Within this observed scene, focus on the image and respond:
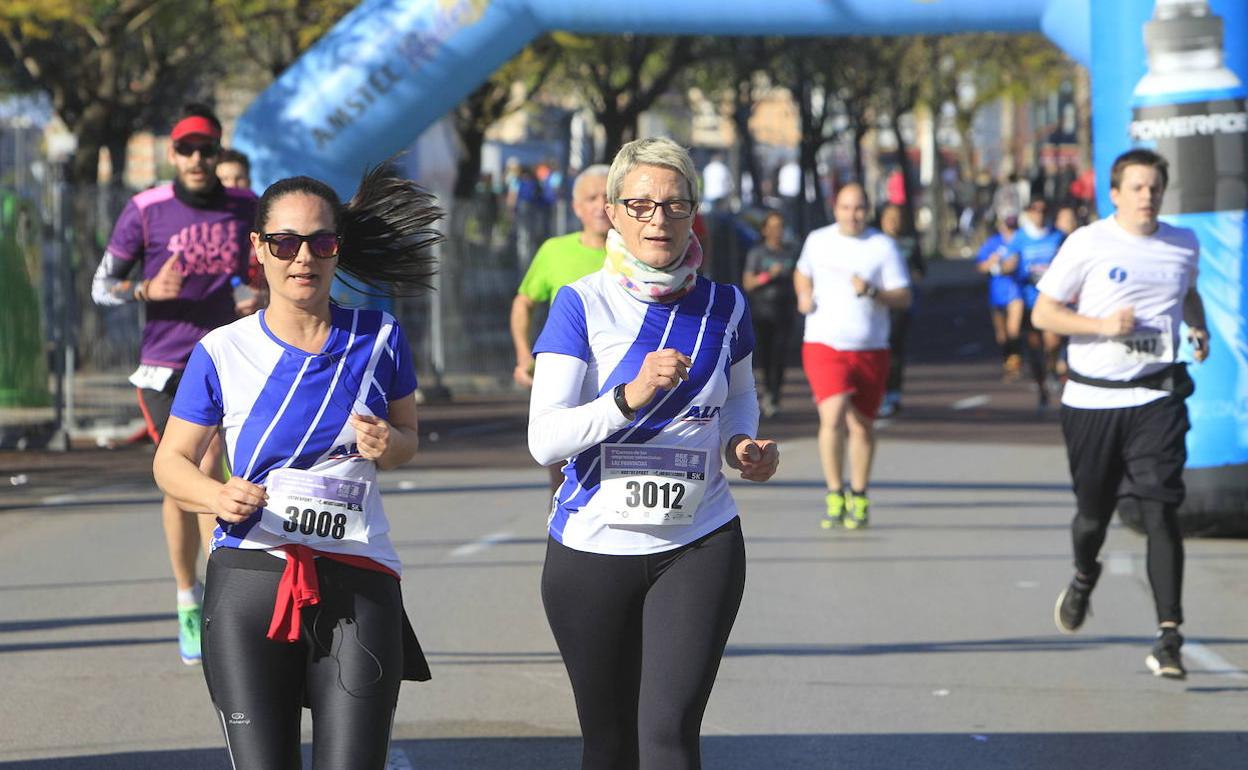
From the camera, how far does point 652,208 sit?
4375 millimetres

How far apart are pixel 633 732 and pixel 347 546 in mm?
764

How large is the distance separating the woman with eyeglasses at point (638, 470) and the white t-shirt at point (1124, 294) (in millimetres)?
3359

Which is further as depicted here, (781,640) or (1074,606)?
(781,640)

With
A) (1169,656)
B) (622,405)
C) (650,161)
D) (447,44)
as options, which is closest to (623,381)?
(622,405)

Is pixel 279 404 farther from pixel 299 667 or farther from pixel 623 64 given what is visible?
pixel 623 64

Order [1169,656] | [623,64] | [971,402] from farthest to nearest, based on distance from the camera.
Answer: [623,64] → [971,402] → [1169,656]

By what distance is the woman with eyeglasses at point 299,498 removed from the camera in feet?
13.4

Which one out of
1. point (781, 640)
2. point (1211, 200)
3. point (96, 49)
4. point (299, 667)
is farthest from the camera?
point (96, 49)

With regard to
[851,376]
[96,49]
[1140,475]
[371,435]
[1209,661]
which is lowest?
[1209,661]

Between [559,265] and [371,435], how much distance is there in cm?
441

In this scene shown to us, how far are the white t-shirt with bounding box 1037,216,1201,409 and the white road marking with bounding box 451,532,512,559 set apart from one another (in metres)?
3.66

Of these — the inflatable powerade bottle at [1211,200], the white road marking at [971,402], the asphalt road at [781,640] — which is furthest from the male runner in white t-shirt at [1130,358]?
the white road marking at [971,402]

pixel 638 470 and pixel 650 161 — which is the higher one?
pixel 650 161

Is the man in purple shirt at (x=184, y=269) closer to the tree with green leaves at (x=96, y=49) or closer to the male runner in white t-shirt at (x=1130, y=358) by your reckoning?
the male runner in white t-shirt at (x=1130, y=358)
